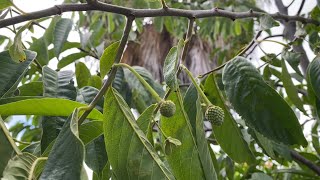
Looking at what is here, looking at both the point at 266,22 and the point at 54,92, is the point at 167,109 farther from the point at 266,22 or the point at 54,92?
the point at 266,22

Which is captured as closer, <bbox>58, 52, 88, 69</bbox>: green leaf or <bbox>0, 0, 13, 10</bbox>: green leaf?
<bbox>0, 0, 13, 10</bbox>: green leaf

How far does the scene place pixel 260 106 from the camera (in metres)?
0.66

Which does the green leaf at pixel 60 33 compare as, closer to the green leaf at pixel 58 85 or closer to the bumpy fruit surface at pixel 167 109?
the green leaf at pixel 58 85

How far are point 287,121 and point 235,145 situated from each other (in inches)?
6.5

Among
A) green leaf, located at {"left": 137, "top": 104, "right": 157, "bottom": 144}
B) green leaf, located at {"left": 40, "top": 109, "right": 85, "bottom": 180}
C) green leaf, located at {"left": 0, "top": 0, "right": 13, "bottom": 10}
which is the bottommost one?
green leaf, located at {"left": 137, "top": 104, "right": 157, "bottom": 144}

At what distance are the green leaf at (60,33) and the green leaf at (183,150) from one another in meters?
0.57

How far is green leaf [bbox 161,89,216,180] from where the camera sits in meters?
0.59

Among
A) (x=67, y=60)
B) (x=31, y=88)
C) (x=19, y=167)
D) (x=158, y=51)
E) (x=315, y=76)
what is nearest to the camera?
(x=19, y=167)

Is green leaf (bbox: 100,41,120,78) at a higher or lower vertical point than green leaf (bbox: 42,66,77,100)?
higher

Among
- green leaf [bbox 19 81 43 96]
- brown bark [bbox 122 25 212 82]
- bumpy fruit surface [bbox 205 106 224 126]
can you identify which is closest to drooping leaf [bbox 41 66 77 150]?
green leaf [bbox 19 81 43 96]

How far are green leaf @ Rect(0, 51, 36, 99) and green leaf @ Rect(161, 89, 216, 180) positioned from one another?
0.22 m

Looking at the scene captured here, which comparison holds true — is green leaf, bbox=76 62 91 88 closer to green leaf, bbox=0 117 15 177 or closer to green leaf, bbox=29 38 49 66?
green leaf, bbox=29 38 49 66

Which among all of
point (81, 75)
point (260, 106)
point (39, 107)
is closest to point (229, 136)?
point (260, 106)

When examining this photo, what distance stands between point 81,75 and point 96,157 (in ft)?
1.65
